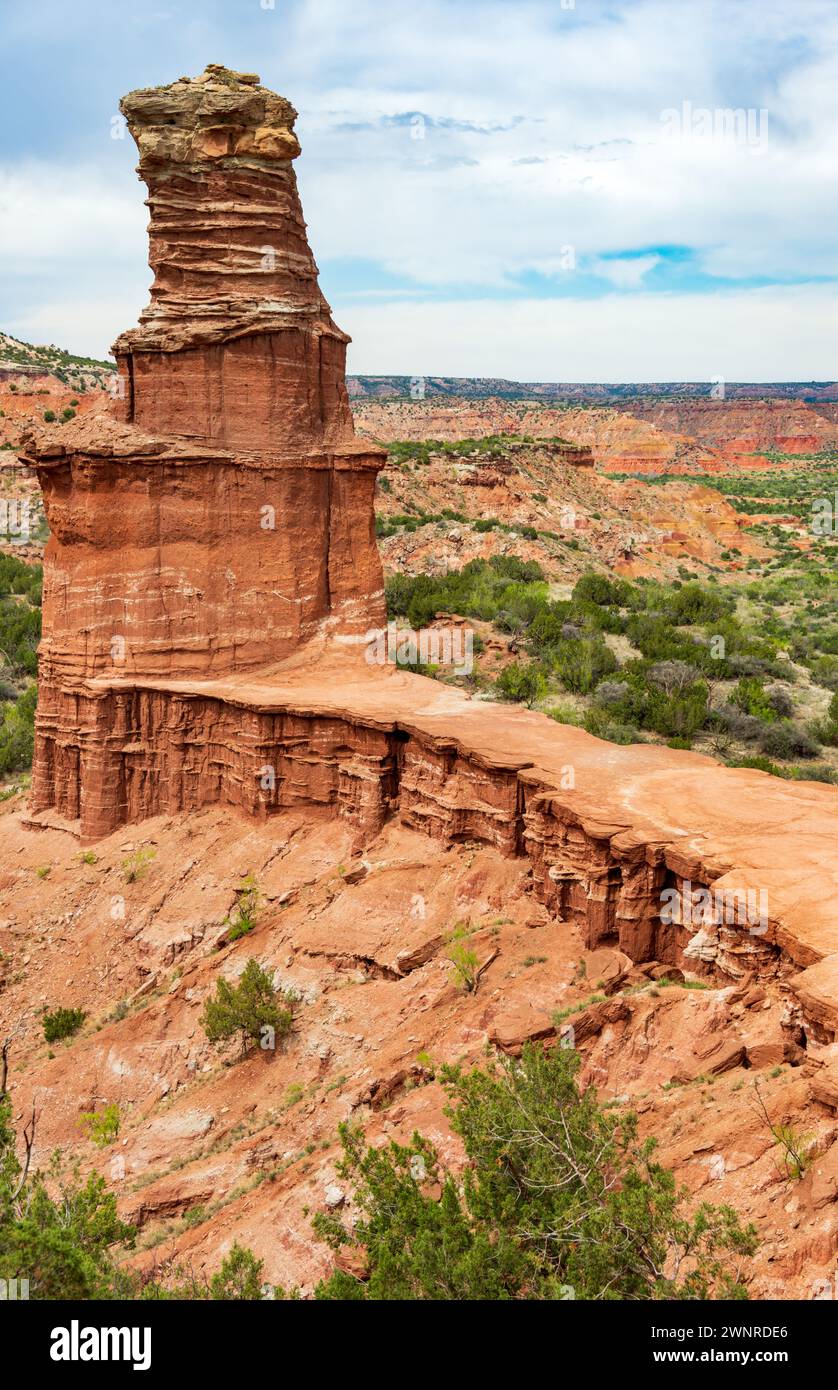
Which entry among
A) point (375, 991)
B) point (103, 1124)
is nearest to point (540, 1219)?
point (375, 991)

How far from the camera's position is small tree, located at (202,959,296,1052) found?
48.9 ft

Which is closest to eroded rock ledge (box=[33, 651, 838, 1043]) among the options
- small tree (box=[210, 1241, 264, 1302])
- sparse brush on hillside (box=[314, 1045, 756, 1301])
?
sparse brush on hillside (box=[314, 1045, 756, 1301])

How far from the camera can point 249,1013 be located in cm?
1486

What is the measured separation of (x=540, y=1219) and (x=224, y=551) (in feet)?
50.7

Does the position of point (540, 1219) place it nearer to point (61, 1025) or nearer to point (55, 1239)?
point (55, 1239)

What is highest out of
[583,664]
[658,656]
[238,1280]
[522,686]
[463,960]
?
[658,656]

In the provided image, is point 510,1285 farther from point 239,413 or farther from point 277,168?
point 277,168

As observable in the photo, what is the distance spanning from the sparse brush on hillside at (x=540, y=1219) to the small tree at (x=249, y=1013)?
5.06m

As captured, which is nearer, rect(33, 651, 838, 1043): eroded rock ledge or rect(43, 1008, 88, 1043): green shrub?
rect(33, 651, 838, 1043): eroded rock ledge

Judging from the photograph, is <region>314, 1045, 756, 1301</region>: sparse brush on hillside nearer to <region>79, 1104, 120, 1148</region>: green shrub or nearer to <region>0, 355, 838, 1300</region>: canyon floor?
<region>0, 355, 838, 1300</region>: canyon floor

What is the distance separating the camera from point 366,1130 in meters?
12.1

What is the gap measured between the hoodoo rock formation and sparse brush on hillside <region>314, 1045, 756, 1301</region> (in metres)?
8.00

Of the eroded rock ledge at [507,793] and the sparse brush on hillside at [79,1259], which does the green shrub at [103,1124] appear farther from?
the eroded rock ledge at [507,793]

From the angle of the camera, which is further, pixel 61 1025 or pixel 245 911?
pixel 245 911
